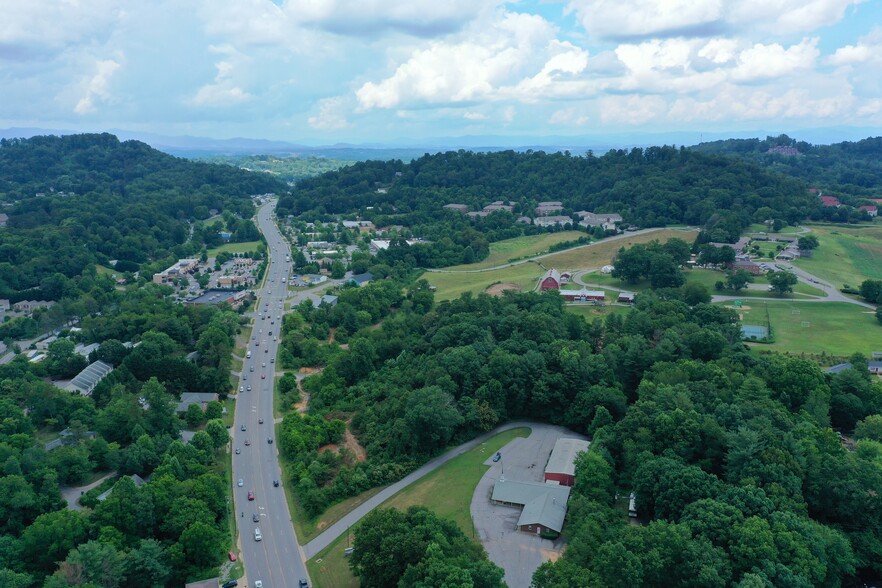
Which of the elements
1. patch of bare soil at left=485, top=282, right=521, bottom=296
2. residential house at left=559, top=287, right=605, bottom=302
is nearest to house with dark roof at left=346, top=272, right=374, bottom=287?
patch of bare soil at left=485, top=282, right=521, bottom=296

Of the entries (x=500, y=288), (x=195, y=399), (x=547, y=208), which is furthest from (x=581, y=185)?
(x=195, y=399)

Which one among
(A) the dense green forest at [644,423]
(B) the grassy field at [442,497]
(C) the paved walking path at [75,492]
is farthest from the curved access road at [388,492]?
(C) the paved walking path at [75,492]

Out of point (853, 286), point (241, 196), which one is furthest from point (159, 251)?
point (853, 286)

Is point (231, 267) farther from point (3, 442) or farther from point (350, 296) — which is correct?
point (3, 442)

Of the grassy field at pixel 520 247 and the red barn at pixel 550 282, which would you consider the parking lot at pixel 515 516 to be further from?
the grassy field at pixel 520 247

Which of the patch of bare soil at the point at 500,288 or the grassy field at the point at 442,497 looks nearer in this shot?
the grassy field at the point at 442,497

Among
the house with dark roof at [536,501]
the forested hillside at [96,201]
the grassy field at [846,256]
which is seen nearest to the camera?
the house with dark roof at [536,501]

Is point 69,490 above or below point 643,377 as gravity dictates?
below
